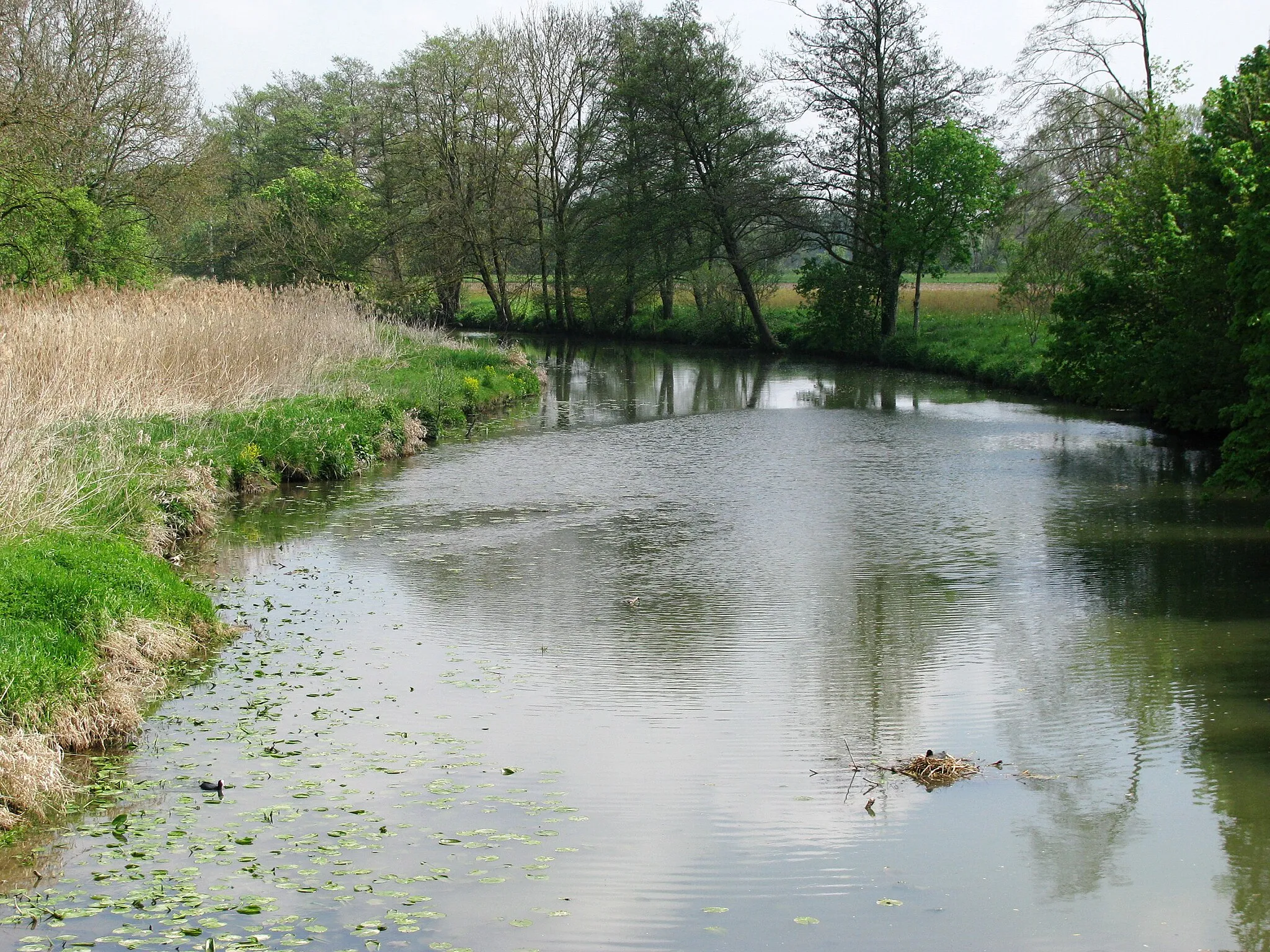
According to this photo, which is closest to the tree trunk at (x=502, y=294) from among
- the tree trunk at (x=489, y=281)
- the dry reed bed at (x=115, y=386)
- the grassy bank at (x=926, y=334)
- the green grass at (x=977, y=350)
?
the tree trunk at (x=489, y=281)

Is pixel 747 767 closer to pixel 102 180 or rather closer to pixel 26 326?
pixel 26 326

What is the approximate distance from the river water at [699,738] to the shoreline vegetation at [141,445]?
16.0 inches

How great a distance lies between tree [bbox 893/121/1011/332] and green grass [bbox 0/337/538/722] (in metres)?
14.6

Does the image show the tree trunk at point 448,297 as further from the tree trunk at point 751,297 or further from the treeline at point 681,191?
the tree trunk at point 751,297

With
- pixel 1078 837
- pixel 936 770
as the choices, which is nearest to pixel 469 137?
pixel 936 770

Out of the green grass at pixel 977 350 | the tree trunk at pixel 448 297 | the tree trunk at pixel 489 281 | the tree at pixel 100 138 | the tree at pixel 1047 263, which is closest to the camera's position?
the tree at pixel 100 138

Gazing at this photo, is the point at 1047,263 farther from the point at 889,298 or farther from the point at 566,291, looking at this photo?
the point at 566,291

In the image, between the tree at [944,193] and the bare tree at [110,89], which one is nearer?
the bare tree at [110,89]

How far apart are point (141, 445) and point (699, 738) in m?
7.62

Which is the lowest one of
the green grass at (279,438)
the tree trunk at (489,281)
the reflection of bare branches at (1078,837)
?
the reflection of bare branches at (1078,837)

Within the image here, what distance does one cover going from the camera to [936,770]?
20.0 feet

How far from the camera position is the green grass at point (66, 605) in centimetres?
610

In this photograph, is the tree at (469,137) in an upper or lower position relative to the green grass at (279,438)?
upper

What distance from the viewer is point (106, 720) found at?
255 inches
